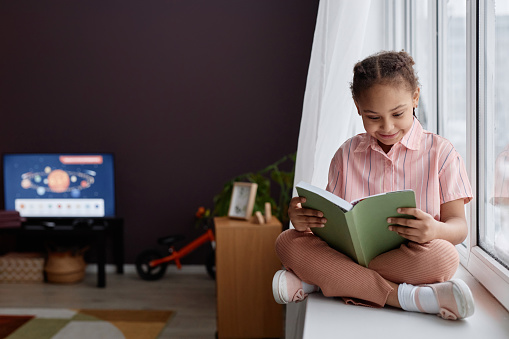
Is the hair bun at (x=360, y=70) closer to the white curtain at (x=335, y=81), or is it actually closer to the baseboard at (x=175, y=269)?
the white curtain at (x=335, y=81)

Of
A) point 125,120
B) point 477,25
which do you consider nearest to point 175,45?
point 125,120

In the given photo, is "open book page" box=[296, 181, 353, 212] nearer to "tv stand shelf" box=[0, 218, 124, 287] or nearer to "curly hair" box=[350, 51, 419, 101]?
"curly hair" box=[350, 51, 419, 101]

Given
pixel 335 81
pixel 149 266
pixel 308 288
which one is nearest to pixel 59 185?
pixel 149 266

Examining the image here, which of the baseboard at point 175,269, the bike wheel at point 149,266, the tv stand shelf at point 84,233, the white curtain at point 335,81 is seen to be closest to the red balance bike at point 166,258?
the bike wheel at point 149,266

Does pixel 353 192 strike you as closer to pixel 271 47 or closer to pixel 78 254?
pixel 271 47

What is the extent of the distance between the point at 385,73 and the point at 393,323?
532 millimetres

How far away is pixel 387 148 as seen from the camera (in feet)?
4.22

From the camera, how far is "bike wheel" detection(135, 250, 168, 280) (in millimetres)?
3688

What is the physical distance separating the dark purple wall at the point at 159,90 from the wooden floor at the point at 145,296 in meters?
0.27

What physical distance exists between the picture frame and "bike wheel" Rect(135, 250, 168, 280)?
1163mm

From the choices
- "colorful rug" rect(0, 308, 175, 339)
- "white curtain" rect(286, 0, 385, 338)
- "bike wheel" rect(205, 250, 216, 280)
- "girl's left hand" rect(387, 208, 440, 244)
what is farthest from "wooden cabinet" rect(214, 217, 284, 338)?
"girl's left hand" rect(387, 208, 440, 244)

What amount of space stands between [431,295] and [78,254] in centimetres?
313

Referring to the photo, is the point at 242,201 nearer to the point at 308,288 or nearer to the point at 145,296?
the point at 145,296

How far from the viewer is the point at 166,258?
3.69 m
